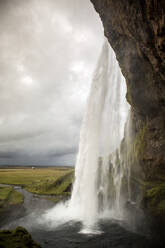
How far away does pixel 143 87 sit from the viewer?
26.8m

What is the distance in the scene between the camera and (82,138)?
41.5 meters

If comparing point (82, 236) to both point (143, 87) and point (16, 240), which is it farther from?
point (143, 87)

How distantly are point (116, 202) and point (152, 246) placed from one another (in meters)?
18.0

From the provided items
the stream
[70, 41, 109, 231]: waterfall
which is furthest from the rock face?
[70, 41, 109, 231]: waterfall

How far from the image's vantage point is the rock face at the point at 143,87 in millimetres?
18562

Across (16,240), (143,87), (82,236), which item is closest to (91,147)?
(143,87)

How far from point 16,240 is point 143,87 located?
26495mm

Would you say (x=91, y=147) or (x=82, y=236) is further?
(x=91, y=147)

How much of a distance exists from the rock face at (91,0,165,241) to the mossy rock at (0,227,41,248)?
16771 mm

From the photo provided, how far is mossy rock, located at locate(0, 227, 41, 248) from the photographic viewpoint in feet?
40.1

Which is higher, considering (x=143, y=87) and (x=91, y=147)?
(x=143, y=87)

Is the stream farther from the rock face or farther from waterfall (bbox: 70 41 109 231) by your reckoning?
waterfall (bbox: 70 41 109 231)

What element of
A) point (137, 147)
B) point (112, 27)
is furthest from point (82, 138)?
point (112, 27)

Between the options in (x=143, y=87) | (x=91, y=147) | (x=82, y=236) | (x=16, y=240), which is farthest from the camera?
(x=91, y=147)
